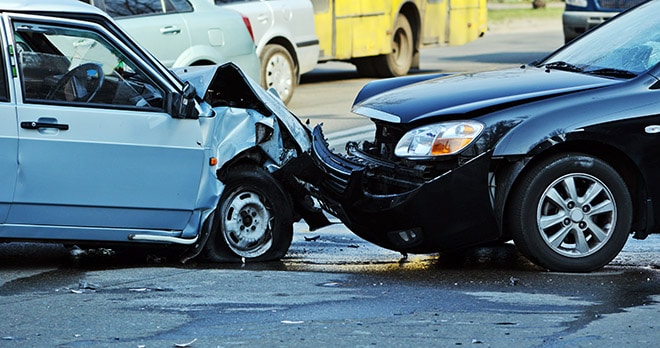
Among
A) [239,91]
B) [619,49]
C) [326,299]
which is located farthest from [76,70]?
[619,49]

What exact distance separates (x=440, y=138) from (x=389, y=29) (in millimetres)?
12479

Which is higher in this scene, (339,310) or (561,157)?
(561,157)

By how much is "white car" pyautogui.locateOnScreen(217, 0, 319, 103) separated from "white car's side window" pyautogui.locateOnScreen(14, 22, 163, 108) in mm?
7945

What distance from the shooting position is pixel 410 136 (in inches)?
275

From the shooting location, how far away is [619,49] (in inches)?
305

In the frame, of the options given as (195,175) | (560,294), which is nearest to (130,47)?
(195,175)

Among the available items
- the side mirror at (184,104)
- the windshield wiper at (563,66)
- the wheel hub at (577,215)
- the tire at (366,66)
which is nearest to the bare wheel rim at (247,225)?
the side mirror at (184,104)

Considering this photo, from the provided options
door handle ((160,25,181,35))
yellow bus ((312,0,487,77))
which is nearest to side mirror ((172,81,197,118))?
door handle ((160,25,181,35))

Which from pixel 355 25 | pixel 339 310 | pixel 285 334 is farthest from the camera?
pixel 355 25

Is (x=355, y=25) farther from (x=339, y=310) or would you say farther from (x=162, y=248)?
(x=339, y=310)

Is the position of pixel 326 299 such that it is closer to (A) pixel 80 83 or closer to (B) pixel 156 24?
(A) pixel 80 83

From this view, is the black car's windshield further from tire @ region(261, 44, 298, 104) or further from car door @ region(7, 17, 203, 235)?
tire @ region(261, 44, 298, 104)

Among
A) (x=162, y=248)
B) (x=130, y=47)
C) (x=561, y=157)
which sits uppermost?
(x=130, y=47)

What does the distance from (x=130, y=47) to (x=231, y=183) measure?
91cm
